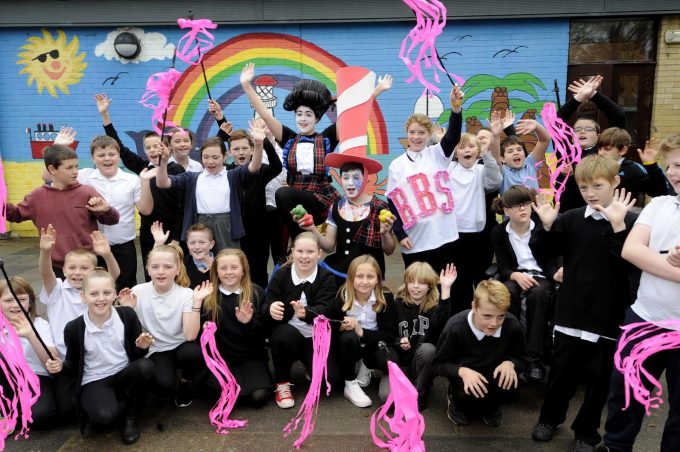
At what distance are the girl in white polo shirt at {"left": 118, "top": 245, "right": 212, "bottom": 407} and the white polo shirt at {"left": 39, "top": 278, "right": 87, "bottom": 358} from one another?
0.27 meters

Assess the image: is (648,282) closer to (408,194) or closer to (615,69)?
(408,194)

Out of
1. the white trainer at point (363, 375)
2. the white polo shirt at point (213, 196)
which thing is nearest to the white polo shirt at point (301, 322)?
the white trainer at point (363, 375)

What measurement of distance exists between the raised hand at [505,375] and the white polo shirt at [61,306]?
2553 millimetres

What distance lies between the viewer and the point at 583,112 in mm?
7586

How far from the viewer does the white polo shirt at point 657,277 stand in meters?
2.29

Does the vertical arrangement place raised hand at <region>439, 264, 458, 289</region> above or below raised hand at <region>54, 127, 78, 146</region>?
below

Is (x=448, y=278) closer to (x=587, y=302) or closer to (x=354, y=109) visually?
(x=587, y=302)

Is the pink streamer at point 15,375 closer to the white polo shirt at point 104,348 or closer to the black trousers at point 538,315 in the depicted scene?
the white polo shirt at point 104,348

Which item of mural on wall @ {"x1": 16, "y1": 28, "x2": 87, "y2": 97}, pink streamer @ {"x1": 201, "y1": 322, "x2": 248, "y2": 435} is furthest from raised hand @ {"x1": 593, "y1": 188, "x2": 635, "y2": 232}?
mural on wall @ {"x1": 16, "y1": 28, "x2": 87, "y2": 97}

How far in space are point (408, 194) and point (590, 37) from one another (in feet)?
17.8

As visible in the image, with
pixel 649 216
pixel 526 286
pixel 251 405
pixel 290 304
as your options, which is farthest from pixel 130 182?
pixel 649 216

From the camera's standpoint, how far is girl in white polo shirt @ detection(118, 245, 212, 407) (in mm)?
3283

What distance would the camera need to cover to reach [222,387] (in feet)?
10.5

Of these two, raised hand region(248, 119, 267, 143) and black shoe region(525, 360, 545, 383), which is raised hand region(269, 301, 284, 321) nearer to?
raised hand region(248, 119, 267, 143)
